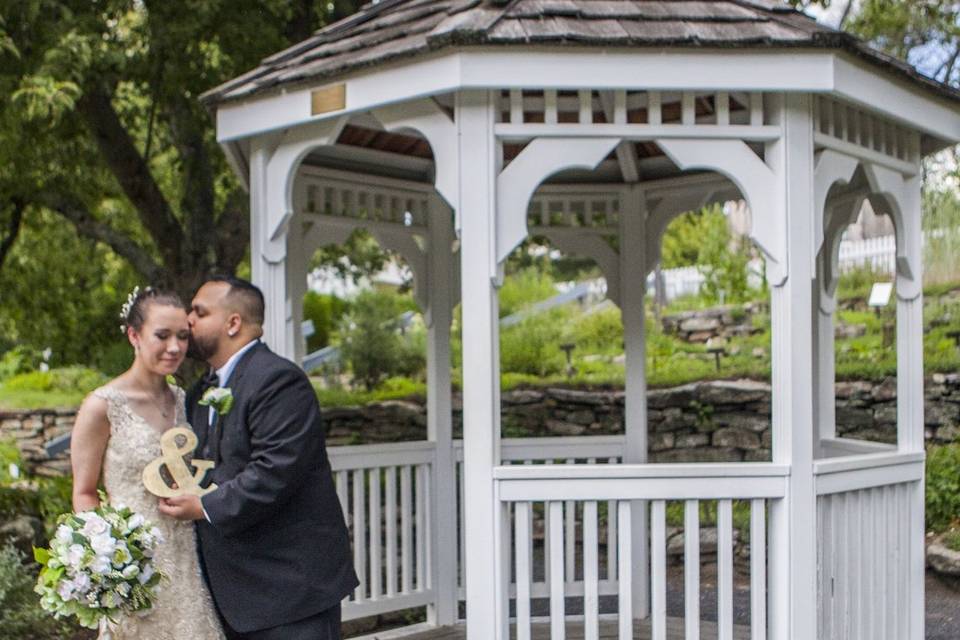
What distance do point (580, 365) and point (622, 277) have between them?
21.7 ft

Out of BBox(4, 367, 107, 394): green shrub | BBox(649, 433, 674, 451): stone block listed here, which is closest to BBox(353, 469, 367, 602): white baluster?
BBox(649, 433, 674, 451): stone block

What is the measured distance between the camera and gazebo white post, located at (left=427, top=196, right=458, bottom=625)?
21.8 ft

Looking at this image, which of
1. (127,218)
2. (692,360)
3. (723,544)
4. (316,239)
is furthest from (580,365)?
(723,544)

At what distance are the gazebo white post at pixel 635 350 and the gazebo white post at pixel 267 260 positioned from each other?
2.48 meters

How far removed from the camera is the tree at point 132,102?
23.2ft

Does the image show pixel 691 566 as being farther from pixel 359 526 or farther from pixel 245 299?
pixel 359 526

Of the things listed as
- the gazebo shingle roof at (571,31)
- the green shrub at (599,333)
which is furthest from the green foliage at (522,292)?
the gazebo shingle roof at (571,31)

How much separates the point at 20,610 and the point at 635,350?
12.6 ft

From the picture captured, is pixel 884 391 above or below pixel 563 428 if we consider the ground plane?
above

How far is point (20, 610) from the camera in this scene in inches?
258

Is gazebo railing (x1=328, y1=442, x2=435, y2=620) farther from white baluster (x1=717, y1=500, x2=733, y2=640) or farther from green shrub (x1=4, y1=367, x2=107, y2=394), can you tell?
green shrub (x1=4, y1=367, x2=107, y2=394)

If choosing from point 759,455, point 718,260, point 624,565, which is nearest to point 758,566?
point 624,565

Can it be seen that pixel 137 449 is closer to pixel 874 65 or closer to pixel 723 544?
pixel 723 544

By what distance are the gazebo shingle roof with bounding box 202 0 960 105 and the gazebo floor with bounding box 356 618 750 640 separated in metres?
3.07
